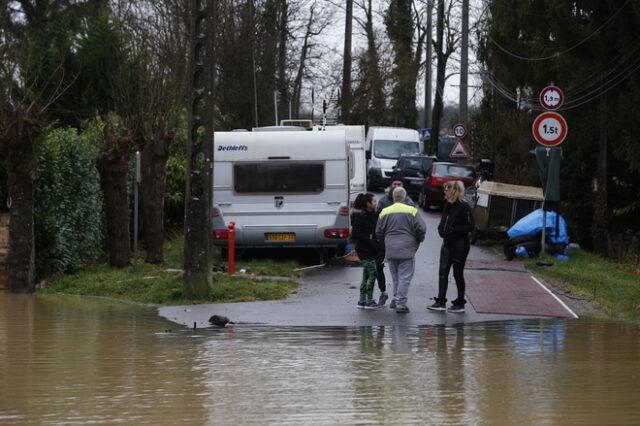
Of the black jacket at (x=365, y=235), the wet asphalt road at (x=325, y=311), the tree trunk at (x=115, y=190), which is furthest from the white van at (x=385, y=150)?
the black jacket at (x=365, y=235)

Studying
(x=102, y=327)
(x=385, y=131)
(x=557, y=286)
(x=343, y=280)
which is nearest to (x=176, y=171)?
(x=343, y=280)

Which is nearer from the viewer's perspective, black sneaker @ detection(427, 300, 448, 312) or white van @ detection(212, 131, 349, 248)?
black sneaker @ detection(427, 300, 448, 312)

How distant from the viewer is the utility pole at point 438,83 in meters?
61.6

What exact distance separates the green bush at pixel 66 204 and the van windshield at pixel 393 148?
88.9ft

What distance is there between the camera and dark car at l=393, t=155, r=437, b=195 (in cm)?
A: 4047

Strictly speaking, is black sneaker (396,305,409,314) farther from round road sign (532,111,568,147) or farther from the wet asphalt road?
round road sign (532,111,568,147)

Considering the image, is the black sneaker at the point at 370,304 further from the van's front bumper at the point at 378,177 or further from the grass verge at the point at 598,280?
the van's front bumper at the point at 378,177

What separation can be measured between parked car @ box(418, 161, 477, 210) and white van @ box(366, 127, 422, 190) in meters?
9.21

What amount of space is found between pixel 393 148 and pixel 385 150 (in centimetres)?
45

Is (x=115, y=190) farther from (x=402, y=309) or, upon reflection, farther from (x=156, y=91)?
(x=402, y=309)

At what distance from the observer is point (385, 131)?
4894 centimetres

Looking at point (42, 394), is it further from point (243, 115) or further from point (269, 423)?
point (243, 115)

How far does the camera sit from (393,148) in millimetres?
48000

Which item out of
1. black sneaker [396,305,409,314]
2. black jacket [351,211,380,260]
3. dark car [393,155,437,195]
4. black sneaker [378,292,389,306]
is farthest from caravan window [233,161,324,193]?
dark car [393,155,437,195]
